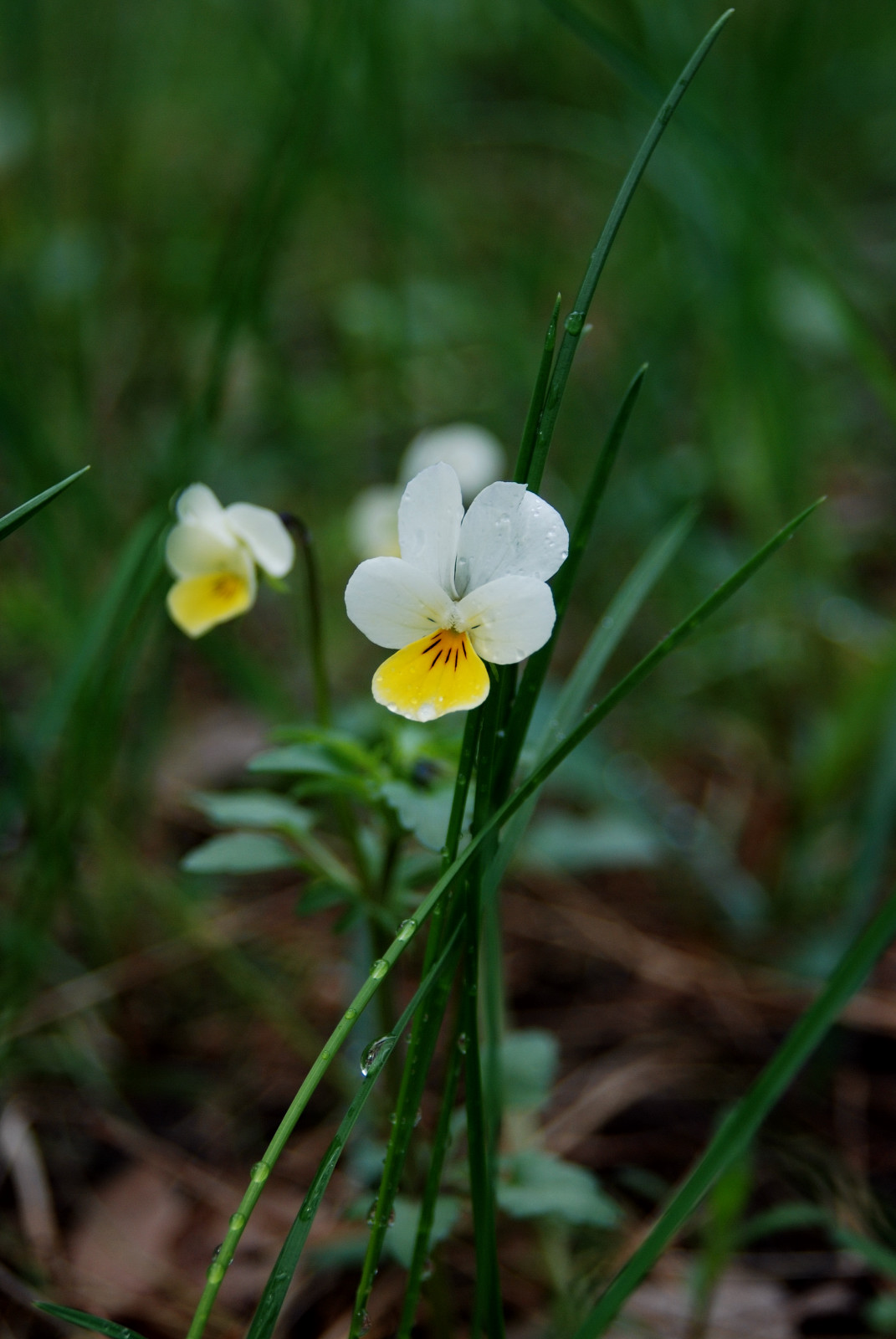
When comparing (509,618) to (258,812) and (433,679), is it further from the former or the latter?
(258,812)

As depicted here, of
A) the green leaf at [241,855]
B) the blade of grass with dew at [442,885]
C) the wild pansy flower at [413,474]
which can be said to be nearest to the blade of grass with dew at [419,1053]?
the blade of grass with dew at [442,885]

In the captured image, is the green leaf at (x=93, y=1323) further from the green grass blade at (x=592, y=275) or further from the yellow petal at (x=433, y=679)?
the green grass blade at (x=592, y=275)

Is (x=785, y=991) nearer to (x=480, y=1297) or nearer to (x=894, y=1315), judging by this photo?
(x=894, y=1315)

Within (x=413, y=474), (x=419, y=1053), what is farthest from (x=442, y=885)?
(x=413, y=474)

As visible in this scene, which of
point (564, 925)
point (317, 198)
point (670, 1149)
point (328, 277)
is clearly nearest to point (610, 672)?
point (564, 925)

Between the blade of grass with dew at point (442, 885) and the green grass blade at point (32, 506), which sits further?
the green grass blade at point (32, 506)
